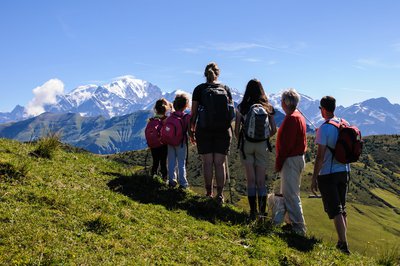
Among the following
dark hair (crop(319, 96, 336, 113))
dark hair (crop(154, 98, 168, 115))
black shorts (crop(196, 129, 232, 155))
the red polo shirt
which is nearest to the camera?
dark hair (crop(319, 96, 336, 113))

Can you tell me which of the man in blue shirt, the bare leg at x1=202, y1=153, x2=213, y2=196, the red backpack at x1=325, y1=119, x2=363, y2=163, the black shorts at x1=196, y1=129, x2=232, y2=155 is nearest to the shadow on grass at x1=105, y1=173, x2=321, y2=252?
the bare leg at x1=202, y1=153, x2=213, y2=196

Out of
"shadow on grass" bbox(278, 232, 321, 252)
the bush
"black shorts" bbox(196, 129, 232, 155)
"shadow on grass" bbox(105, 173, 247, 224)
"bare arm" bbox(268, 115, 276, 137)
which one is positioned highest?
"bare arm" bbox(268, 115, 276, 137)

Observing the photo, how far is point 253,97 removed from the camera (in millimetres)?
11422

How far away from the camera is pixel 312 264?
28.1 feet

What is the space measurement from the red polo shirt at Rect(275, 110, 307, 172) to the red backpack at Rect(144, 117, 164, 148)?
5.12 metres

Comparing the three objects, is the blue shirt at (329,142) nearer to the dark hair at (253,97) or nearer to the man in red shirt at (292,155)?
the man in red shirt at (292,155)

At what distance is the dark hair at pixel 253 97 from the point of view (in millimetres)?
11406

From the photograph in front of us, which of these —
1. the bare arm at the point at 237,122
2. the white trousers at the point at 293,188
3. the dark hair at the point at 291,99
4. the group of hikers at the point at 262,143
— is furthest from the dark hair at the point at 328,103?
→ the bare arm at the point at 237,122

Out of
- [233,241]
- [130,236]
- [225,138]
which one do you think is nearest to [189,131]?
[225,138]

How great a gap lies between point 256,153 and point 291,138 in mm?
1154

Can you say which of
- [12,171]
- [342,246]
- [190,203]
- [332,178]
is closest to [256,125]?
[332,178]

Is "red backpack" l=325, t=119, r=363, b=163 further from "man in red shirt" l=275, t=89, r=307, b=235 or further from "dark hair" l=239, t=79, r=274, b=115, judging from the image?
"dark hair" l=239, t=79, r=274, b=115

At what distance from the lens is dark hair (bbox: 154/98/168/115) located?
14539 millimetres

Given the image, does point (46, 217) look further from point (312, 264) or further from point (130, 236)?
point (312, 264)
